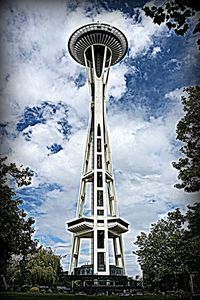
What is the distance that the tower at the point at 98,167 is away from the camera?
698 inches

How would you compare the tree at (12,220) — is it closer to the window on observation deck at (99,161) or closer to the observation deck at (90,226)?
the observation deck at (90,226)

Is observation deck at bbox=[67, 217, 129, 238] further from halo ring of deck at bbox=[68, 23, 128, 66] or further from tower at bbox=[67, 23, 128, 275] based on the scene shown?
halo ring of deck at bbox=[68, 23, 128, 66]

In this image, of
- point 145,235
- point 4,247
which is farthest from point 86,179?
point 4,247

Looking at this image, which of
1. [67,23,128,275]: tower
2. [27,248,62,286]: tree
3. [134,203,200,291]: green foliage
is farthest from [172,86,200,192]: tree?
[67,23,128,275]: tower

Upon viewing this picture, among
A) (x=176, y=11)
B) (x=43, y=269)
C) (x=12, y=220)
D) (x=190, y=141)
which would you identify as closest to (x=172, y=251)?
(x=190, y=141)

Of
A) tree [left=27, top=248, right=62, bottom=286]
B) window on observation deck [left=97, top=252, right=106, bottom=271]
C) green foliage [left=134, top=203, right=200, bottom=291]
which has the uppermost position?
window on observation deck [left=97, top=252, right=106, bottom=271]

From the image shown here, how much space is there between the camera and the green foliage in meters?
3.59

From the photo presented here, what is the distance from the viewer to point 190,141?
3936mm

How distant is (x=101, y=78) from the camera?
20516mm

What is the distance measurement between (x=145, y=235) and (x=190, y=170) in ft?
19.5

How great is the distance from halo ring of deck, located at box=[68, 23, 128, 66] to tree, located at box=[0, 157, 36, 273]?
55.9 feet

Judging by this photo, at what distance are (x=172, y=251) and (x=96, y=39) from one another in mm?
16894

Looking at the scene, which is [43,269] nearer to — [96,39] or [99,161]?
[99,161]

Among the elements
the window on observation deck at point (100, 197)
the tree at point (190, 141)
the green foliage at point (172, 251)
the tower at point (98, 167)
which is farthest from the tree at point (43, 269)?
the tree at point (190, 141)
